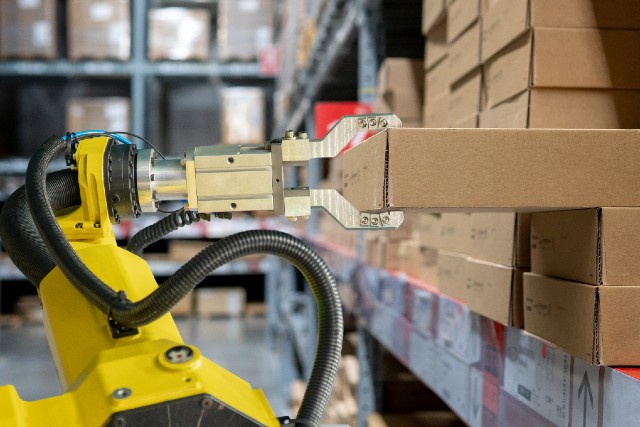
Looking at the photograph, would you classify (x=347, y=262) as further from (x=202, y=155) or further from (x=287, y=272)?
(x=287, y=272)

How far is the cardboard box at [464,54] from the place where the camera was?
126 cm

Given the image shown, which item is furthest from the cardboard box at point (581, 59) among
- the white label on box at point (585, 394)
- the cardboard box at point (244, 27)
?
the cardboard box at point (244, 27)

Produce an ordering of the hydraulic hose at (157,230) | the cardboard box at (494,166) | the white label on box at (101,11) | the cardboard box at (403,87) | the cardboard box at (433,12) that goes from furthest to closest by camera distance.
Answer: the white label on box at (101,11) < the cardboard box at (403,87) < the cardboard box at (433,12) < the hydraulic hose at (157,230) < the cardboard box at (494,166)

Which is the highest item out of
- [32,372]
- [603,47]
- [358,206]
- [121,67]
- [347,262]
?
[121,67]

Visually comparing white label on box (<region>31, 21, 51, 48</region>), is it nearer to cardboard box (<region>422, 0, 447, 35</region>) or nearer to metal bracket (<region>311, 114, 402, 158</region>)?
cardboard box (<region>422, 0, 447, 35</region>)

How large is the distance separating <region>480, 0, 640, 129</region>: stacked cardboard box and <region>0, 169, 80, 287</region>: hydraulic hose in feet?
2.24

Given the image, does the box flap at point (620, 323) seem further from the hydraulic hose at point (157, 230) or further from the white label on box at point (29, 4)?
the white label on box at point (29, 4)

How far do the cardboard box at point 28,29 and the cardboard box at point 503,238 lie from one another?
250 inches

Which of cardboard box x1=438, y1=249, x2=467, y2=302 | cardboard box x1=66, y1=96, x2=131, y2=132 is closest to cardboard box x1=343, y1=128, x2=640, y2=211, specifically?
cardboard box x1=438, y1=249, x2=467, y2=302

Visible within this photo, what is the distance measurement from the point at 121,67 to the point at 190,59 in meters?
0.72

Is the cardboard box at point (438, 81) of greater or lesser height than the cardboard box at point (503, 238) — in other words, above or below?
above

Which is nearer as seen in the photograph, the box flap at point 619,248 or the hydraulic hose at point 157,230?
the box flap at point 619,248

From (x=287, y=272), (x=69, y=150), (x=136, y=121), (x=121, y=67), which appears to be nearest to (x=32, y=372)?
(x=287, y=272)

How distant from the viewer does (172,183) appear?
0.81 meters
